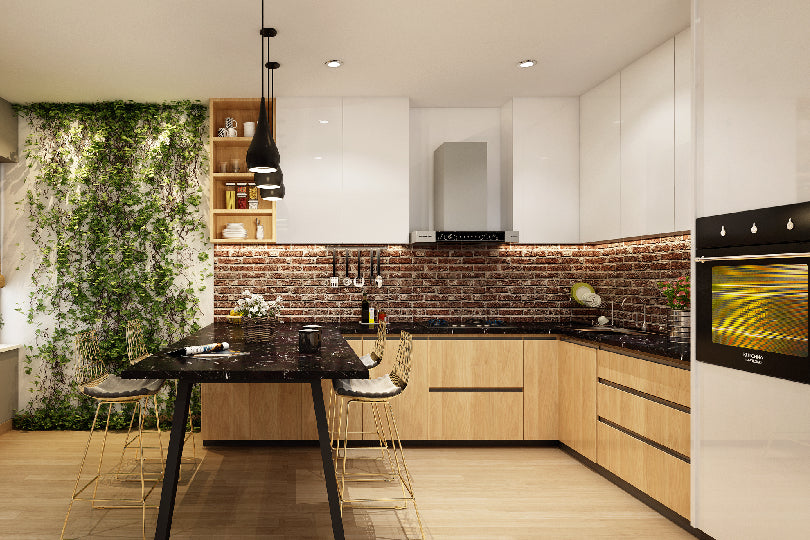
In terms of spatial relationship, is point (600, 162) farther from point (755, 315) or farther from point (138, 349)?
point (138, 349)

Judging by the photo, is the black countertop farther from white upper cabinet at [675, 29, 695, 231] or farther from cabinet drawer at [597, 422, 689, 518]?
white upper cabinet at [675, 29, 695, 231]

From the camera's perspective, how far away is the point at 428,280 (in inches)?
208

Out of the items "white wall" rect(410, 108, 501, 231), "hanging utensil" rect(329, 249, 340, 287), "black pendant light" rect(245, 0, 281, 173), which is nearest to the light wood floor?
"hanging utensil" rect(329, 249, 340, 287)

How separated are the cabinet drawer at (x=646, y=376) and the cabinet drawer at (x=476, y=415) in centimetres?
97

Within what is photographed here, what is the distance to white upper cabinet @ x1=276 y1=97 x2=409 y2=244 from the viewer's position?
4957mm

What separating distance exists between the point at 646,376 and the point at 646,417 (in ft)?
0.79

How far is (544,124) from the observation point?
5.00 meters

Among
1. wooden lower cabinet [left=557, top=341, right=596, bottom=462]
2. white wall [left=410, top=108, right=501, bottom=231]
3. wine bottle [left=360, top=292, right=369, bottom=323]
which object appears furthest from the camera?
white wall [left=410, top=108, right=501, bottom=231]

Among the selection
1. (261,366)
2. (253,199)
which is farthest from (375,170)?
(261,366)

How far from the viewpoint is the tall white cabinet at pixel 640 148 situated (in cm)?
356

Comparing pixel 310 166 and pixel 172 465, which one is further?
pixel 310 166

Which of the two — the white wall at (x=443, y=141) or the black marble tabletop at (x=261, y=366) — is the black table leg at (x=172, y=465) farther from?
the white wall at (x=443, y=141)

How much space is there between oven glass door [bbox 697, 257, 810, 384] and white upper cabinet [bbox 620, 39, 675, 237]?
1020mm

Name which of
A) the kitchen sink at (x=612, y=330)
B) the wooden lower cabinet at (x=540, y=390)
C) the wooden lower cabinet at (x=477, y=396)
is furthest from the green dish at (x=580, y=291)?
the wooden lower cabinet at (x=477, y=396)
